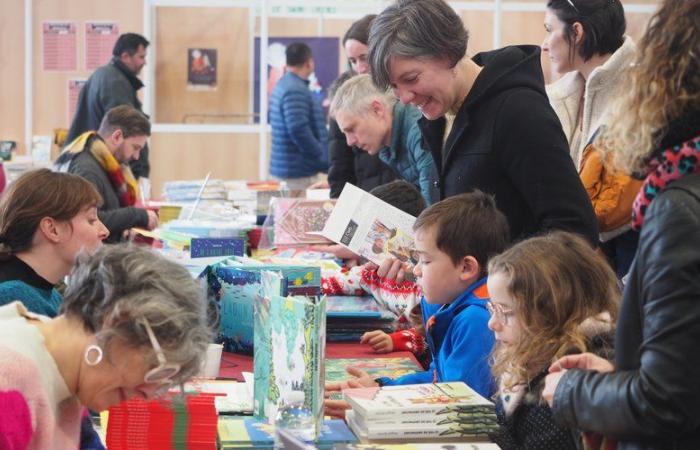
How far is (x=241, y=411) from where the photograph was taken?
236 centimetres

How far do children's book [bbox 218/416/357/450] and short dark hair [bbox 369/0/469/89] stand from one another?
1.06 metres

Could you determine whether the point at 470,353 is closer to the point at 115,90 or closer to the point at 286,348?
the point at 286,348

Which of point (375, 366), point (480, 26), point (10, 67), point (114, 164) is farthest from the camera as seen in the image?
point (480, 26)

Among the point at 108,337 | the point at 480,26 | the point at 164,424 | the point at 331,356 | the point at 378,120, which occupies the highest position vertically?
the point at 480,26

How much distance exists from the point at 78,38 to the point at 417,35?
27.2 feet

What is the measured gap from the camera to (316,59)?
10.7 metres

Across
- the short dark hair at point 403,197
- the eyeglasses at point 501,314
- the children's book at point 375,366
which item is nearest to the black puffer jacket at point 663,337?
the eyeglasses at point 501,314

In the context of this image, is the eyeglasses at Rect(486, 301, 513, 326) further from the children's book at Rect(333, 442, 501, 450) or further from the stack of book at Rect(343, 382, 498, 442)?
the children's book at Rect(333, 442, 501, 450)

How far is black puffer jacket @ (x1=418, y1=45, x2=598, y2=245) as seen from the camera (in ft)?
8.83

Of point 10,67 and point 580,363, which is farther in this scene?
point 10,67

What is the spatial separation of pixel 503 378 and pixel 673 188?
2.62 feet

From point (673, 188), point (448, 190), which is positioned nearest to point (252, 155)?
point (448, 190)

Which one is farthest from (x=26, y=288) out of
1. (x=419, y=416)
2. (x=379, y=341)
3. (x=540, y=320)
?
(x=540, y=320)

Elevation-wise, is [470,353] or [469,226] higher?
[469,226]
